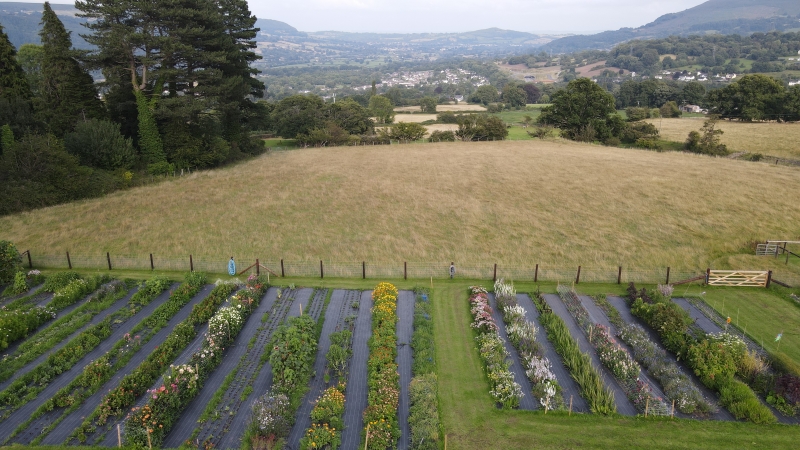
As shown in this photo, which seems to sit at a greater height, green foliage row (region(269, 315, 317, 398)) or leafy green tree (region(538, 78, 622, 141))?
leafy green tree (region(538, 78, 622, 141))

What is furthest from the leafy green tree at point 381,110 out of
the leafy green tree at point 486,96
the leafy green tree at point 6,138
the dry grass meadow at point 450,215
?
the leafy green tree at point 6,138

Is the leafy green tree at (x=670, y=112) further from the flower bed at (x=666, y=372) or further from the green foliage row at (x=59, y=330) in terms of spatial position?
the green foliage row at (x=59, y=330)

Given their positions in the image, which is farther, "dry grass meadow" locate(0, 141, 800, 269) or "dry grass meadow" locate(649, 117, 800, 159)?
"dry grass meadow" locate(649, 117, 800, 159)

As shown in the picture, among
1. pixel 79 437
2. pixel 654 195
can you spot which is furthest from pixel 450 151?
pixel 79 437

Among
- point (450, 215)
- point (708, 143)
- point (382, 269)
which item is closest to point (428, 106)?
point (708, 143)

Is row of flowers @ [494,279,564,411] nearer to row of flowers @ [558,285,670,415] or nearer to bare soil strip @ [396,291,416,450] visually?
row of flowers @ [558,285,670,415]

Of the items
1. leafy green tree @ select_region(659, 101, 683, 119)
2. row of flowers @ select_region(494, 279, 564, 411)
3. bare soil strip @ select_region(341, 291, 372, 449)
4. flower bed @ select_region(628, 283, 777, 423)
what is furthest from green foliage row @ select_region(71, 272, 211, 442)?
leafy green tree @ select_region(659, 101, 683, 119)
